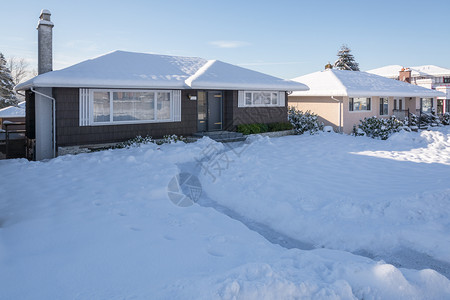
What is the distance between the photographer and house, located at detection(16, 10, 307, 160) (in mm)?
13867

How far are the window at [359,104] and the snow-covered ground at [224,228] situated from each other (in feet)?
32.1

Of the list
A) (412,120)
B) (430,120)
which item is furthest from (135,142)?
(430,120)

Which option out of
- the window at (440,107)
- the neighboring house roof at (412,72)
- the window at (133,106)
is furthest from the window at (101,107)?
the neighboring house roof at (412,72)

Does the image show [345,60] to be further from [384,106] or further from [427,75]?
[384,106]

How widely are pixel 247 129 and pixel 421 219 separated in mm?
11949

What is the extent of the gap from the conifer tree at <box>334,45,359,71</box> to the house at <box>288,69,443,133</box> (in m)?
26.2

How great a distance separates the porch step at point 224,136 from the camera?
17297 millimetres

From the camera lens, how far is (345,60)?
5328 cm

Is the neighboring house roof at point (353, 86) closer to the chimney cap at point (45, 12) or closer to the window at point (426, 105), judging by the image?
the window at point (426, 105)

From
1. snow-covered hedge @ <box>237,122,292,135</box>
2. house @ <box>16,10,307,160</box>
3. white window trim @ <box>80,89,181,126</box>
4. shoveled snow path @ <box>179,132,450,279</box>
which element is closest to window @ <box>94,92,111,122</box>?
house @ <box>16,10,307,160</box>

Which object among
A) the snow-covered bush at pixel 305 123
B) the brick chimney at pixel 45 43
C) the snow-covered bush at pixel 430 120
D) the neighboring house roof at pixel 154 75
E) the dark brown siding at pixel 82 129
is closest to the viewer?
the neighboring house roof at pixel 154 75

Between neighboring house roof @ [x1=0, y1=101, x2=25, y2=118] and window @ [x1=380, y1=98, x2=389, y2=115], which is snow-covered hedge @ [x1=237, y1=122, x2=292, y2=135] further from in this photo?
neighboring house roof @ [x1=0, y1=101, x2=25, y2=118]

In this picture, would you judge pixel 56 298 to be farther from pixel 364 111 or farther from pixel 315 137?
pixel 364 111

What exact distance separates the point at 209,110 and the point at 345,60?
1598 inches
